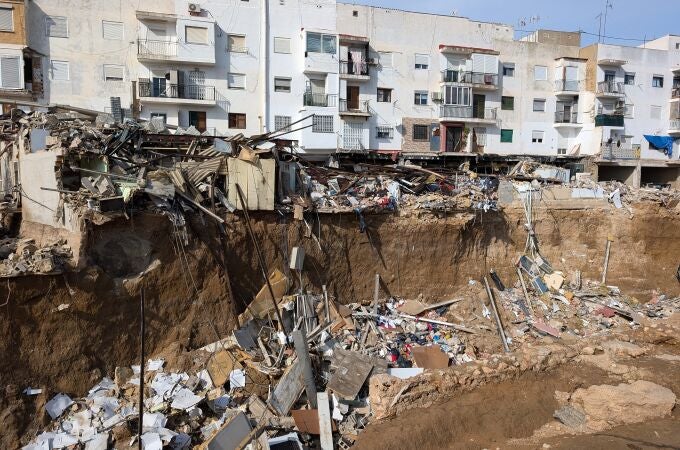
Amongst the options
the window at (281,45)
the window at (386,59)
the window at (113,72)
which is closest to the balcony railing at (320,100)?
the window at (281,45)

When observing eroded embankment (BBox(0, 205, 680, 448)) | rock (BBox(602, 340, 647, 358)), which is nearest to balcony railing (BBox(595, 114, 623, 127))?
eroded embankment (BBox(0, 205, 680, 448))

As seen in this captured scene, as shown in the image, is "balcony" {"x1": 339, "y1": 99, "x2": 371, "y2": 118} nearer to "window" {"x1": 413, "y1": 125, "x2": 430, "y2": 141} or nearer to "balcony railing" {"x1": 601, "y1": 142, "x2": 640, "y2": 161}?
"window" {"x1": 413, "y1": 125, "x2": 430, "y2": 141}

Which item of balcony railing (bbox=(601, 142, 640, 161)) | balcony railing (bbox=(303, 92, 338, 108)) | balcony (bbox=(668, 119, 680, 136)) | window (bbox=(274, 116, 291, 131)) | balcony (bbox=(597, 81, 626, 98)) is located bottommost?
balcony railing (bbox=(601, 142, 640, 161))

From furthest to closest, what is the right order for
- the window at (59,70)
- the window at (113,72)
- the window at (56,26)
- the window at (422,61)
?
1. the window at (422,61)
2. the window at (113,72)
3. the window at (59,70)
4. the window at (56,26)

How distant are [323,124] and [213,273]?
1668cm

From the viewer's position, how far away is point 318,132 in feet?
86.0

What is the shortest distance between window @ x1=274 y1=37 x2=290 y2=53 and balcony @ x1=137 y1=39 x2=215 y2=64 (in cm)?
328

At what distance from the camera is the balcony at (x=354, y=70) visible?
26609mm

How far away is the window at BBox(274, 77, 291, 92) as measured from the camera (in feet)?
85.1

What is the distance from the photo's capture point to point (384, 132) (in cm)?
2833

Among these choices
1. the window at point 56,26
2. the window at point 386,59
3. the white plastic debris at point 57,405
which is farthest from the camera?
the window at point 386,59

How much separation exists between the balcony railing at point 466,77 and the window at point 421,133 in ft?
9.61

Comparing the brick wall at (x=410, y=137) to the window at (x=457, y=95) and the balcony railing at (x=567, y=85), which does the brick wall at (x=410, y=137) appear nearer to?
the window at (x=457, y=95)

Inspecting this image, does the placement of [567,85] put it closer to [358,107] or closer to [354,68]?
[358,107]
